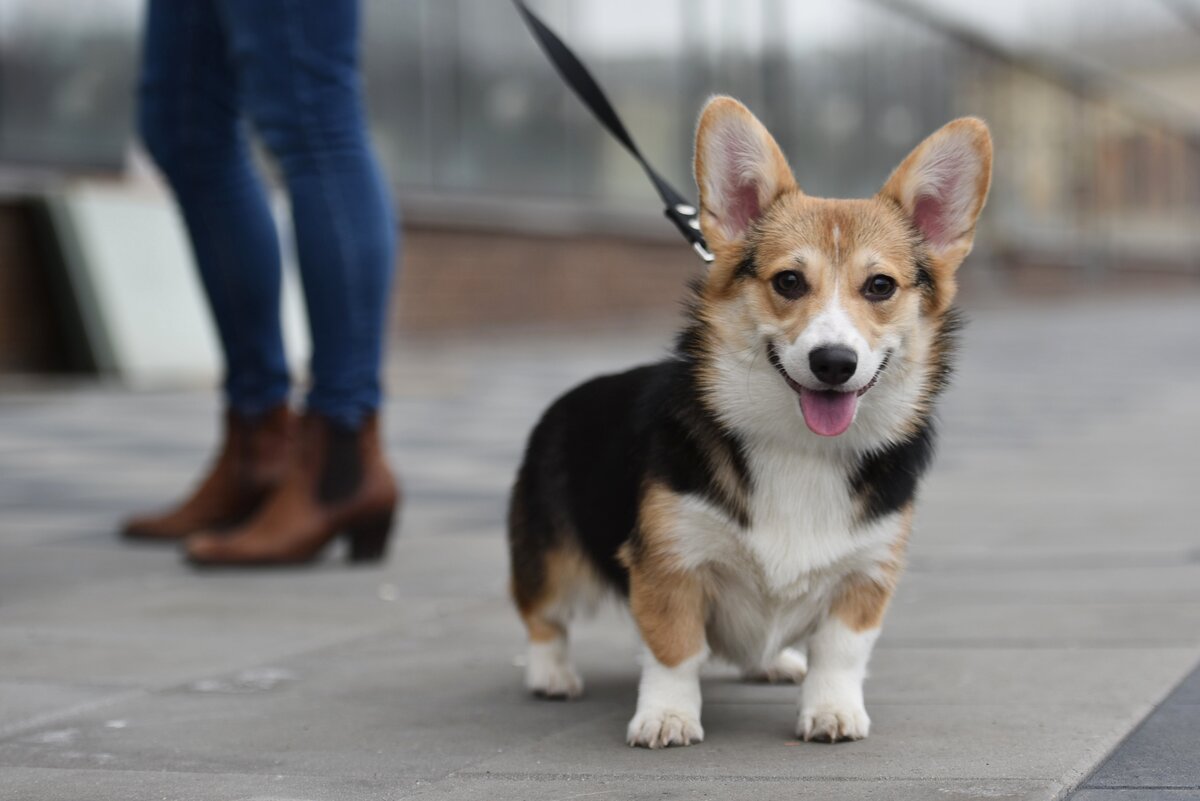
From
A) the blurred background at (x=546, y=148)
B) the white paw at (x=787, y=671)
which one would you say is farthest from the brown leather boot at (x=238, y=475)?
the blurred background at (x=546, y=148)

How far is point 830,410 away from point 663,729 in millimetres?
447

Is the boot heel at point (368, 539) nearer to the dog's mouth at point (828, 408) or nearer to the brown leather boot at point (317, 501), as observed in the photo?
the brown leather boot at point (317, 501)

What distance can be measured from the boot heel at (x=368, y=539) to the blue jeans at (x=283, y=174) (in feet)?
0.73

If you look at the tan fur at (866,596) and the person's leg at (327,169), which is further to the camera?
the person's leg at (327,169)

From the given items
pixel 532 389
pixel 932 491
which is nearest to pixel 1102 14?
pixel 532 389

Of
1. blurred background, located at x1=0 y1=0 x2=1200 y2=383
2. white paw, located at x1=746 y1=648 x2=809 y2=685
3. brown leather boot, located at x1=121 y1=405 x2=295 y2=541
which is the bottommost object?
blurred background, located at x1=0 y1=0 x2=1200 y2=383

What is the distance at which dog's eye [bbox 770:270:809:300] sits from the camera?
2.19 metres

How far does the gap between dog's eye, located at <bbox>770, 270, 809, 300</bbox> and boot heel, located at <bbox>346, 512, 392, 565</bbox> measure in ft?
4.93

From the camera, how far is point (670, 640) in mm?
2193

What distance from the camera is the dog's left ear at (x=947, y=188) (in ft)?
7.57

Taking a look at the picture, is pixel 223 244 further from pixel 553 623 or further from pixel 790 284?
pixel 790 284

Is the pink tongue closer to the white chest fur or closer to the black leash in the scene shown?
the white chest fur

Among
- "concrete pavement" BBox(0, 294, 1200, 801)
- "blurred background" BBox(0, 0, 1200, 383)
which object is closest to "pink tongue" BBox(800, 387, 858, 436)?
"concrete pavement" BBox(0, 294, 1200, 801)

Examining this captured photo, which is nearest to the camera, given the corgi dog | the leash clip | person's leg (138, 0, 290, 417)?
the corgi dog
